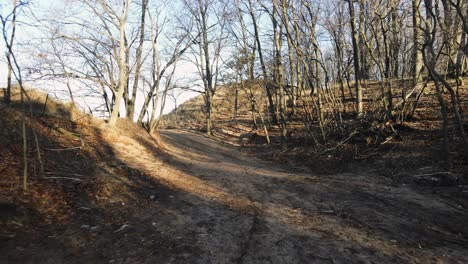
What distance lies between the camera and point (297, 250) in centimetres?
429

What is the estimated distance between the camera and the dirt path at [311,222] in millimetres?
4168

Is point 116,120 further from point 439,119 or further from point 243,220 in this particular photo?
point 439,119

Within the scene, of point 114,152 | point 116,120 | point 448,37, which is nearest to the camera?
point 448,37

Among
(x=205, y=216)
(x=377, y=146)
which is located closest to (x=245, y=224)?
(x=205, y=216)

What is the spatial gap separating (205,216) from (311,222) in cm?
204

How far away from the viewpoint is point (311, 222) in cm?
549

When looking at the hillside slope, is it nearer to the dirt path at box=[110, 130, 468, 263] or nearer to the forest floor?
the forest floor

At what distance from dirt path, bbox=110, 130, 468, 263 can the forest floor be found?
0.7 inches

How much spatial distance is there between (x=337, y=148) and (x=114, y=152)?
864 centimetres

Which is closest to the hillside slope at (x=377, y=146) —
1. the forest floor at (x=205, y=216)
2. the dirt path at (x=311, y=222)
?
the forest floor at (x=205, y=216)

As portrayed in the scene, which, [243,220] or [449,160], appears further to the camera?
[449,160]

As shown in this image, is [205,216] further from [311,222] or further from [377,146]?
[377,146]

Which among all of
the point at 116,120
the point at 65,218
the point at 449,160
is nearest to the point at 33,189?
the point at 65,218

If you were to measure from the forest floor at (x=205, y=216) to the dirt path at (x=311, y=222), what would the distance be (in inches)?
0.7
